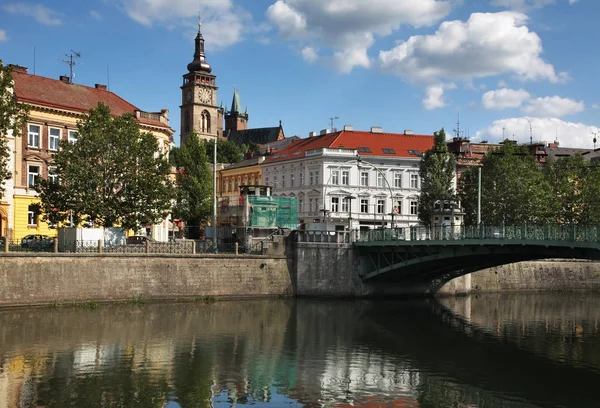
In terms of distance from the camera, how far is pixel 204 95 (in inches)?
7308

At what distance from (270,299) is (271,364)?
2527 cm

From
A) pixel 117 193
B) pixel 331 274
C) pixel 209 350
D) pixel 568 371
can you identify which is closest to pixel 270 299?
pixel 331 274

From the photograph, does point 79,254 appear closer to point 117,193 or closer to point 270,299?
point 117,193

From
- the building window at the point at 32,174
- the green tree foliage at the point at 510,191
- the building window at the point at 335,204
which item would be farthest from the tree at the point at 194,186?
the green tree foliage at the point at 510,191

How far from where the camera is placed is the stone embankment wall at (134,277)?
49.7 meters

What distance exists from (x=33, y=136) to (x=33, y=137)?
3.4 inches

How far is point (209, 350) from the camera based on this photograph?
123 feet

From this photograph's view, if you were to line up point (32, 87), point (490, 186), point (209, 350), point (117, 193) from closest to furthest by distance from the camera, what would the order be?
point (209, 350), point (117, 193), point (32, 87), point (490, 186)

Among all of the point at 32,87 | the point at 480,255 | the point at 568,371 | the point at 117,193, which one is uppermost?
the point at 32,87

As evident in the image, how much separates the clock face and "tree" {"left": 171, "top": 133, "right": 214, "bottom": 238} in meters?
104

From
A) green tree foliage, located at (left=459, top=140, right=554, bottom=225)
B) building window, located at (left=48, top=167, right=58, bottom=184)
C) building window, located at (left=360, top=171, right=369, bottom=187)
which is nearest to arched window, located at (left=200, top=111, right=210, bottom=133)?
building window, located at (left=360, top=171, right=369, bottom=187)

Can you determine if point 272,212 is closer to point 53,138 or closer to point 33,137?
point 53,138

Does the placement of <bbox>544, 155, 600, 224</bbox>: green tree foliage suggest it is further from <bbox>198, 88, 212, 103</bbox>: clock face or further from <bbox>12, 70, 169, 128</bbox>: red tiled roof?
<bbox>198, 88, 212, 103</bbox>: clock face

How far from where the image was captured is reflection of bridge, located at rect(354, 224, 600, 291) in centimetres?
4431
